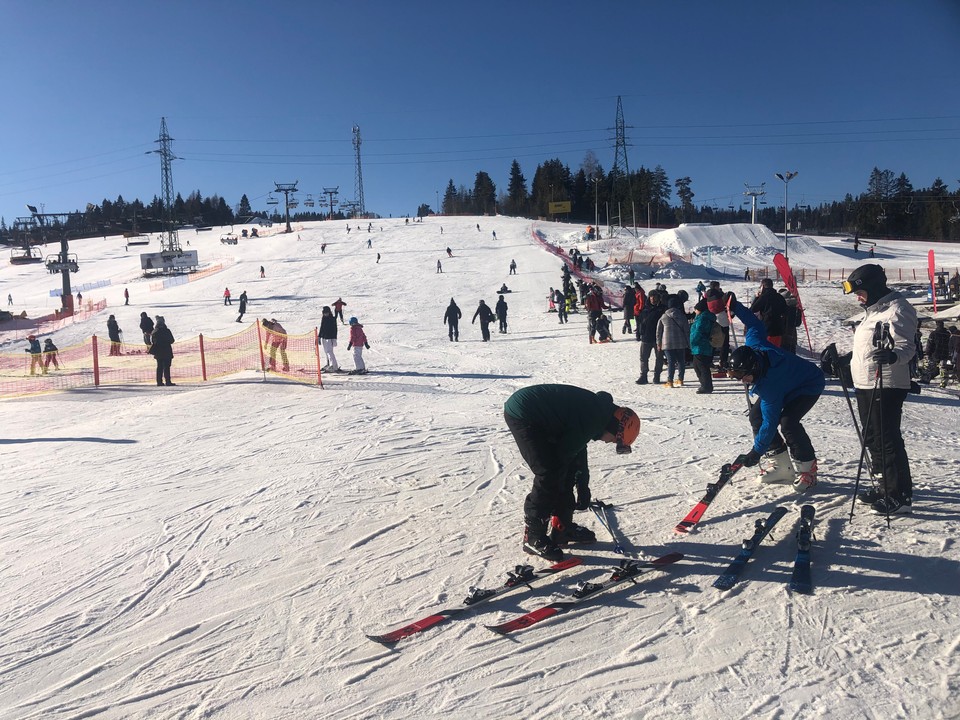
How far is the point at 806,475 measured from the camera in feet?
16.9

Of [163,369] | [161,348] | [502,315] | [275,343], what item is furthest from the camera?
[502,315]

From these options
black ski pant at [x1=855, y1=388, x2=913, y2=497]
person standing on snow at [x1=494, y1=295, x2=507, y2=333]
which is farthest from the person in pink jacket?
black ski pant at [x1=855, y1=388, x2=913, y2=497]

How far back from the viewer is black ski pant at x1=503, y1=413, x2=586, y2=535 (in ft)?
13.0

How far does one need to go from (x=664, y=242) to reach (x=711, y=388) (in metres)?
51.4

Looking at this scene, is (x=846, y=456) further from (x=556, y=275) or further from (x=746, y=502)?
(x=556, y=275)

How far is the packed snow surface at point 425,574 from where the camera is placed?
3158 mm

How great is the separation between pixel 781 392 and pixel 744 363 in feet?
1.53

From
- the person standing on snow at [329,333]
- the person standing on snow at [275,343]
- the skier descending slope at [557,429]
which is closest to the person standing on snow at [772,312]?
the skier descending slope at [557,429]

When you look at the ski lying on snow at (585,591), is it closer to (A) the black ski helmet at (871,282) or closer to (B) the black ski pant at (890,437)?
(B) the black ski pant at (890,437)

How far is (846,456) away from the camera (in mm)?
6145

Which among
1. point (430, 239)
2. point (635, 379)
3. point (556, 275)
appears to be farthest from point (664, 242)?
point (635, 379)

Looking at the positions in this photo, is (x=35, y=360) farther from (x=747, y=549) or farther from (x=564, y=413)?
(x=747, y=549)

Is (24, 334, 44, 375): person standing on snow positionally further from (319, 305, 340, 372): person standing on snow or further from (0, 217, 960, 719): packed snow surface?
(319, 305, 340, 372): person standing on snow

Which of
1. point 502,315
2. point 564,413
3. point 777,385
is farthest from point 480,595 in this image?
point 502,315
